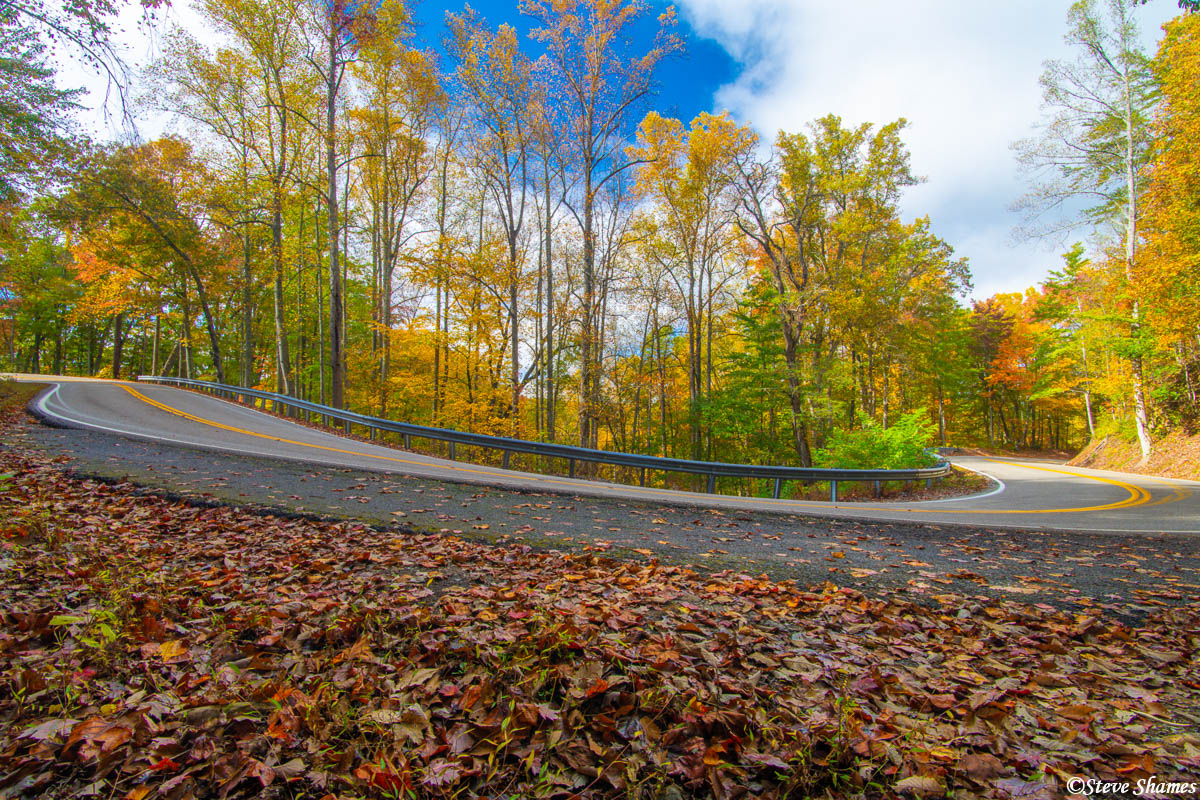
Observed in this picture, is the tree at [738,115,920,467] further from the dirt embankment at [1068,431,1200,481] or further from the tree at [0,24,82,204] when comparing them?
the tree at [0,24,82,204]

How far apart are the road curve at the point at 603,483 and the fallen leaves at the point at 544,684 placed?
13.8ft

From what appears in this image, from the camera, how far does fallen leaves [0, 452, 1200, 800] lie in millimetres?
1849

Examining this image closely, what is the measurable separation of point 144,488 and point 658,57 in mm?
16068

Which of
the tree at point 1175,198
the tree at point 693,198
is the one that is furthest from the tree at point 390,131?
the tree at point 1175,198

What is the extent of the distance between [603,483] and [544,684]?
8.41 meters

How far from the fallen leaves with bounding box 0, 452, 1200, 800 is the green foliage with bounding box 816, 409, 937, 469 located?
1110 cm

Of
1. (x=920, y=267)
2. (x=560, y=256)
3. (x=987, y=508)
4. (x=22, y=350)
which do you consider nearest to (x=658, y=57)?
(x=560, y=256)

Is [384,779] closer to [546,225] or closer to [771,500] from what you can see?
[771,500]

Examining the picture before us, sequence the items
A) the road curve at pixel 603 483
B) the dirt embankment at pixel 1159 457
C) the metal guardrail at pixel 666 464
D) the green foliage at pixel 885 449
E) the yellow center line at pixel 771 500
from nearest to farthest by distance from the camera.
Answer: the road curve at pixel 603 483 → the yellow center line at pixel 771 500 → the metal guardrail at pixel 666 464 → the green foliage at pixel 885 449 → the dirt embankment at pixel 1159 457

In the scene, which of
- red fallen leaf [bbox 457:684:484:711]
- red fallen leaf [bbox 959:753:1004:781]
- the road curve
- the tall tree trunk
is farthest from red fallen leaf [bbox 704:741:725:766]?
the tall tree trunk

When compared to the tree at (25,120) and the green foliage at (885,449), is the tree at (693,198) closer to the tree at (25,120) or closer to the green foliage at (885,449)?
the green foliage at (885,449)

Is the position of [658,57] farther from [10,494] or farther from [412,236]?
[10,494]

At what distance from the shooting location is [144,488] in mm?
6188

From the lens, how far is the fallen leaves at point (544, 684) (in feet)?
6.07
